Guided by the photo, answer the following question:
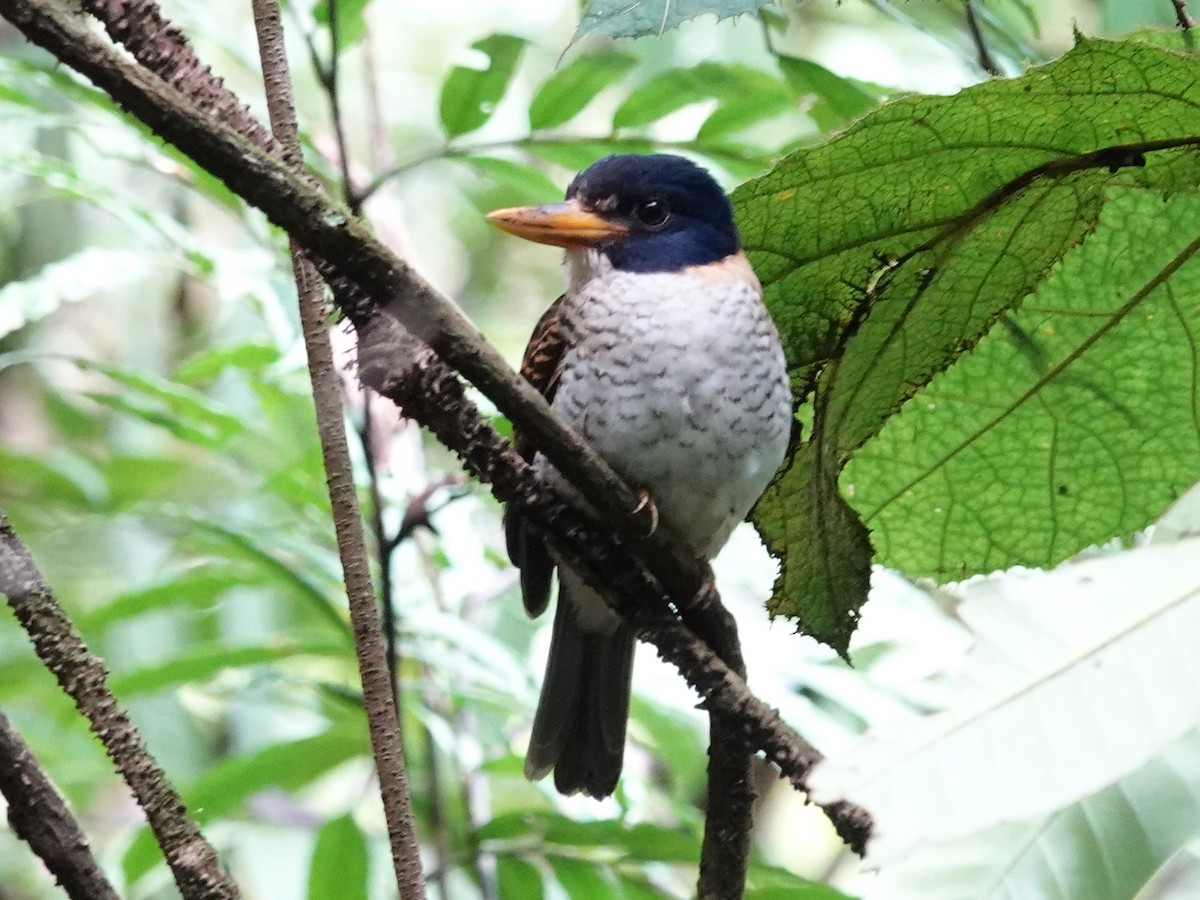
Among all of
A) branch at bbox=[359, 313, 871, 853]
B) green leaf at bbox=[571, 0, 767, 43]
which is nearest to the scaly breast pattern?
branch at bbox=[359, 313, 871, 853]

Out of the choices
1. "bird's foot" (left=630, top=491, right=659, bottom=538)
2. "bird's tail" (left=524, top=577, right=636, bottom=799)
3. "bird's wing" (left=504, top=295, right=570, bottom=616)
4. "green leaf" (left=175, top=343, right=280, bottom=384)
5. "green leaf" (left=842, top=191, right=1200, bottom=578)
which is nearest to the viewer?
"bird's foot" (left=630, top=491, right=659, bottom=538)

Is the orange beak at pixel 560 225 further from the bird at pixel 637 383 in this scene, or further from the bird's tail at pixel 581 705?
the bird's tail at pixel 581 705

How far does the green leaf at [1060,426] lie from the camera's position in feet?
4.20

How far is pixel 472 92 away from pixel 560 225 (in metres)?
0.37

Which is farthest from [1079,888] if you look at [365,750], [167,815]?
[365,750]

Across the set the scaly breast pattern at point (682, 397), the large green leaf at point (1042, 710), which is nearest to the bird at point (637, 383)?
the scaly breast pattern at point (682, 397)

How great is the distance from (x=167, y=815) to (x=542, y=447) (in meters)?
0.34

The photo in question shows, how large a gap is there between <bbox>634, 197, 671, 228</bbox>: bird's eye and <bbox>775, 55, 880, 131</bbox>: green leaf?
25 cm

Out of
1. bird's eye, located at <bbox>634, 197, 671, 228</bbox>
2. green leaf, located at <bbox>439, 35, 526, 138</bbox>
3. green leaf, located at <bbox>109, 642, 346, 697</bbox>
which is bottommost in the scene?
green leaf, located at <bbox>109, 642, 346, 697</bbox>

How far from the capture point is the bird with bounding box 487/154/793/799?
1.73 m

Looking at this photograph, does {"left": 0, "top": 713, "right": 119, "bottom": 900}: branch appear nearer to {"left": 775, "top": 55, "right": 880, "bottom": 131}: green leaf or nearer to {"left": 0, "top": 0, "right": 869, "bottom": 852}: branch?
{"left": 0, "top": 0, "right": 869, "bottom": 852}: branch

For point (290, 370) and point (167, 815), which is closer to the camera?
point (167, 815)

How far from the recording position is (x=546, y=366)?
73.6 inches

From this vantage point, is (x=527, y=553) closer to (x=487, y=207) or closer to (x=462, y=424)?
(x=462, y=424)
